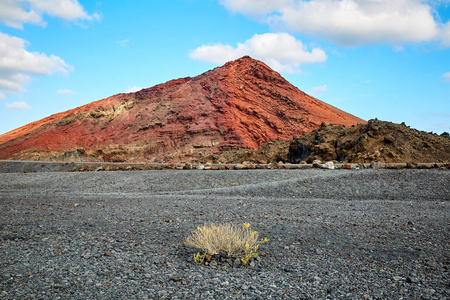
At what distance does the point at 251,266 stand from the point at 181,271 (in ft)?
3.02

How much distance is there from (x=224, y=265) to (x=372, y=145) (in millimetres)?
17748

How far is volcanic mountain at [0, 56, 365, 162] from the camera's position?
34781mm

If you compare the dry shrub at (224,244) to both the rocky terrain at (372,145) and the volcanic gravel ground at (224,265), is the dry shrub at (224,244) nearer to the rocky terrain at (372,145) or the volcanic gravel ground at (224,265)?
the volcanic gravel ground at (224,265)

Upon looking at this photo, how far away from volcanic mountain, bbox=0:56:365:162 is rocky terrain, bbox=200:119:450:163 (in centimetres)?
1146

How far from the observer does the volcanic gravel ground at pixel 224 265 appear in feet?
12.2

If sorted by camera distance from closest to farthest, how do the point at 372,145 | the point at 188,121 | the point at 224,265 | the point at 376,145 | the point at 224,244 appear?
the point at 224,265 → the point at 224,244 → the point at 376,145 → the point at 372,145 → the point at 188,121

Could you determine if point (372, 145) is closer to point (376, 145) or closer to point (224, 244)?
point (376, 145)

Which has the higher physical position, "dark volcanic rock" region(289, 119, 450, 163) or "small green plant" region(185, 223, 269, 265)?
"dark volcanic rock" region(289, 119, 450, 163)

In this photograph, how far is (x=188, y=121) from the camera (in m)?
37.4

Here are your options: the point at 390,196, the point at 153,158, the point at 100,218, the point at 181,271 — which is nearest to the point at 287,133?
the point at 153,158

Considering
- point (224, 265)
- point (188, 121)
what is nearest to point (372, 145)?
point (224, 265)

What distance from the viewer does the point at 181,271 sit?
4.26 meters

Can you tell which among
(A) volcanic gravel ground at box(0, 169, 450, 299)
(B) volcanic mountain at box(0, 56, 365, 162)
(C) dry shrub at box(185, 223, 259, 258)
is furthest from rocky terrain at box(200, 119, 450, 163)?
(C) dry shrub at box(185, 223, 259, 258)

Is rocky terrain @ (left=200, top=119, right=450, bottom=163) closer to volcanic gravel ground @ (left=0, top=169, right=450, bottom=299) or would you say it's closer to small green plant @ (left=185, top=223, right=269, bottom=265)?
volcanic gravel ground @ (left=0, top=169, right=450, bottom=299)
